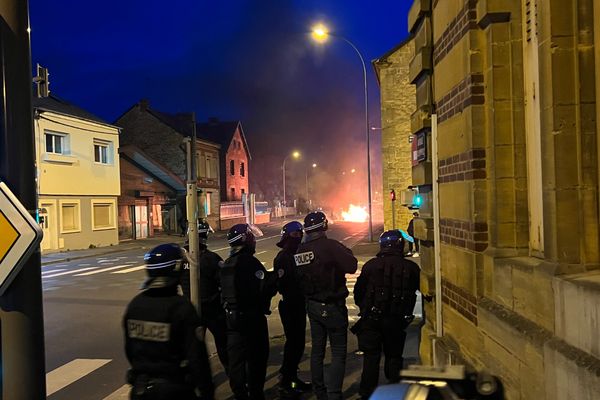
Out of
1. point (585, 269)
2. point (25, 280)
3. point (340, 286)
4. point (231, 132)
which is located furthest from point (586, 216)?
point (231, 132)

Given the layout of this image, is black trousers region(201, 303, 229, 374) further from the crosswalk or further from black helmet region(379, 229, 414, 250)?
the crosswalk

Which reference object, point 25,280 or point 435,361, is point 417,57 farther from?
point 25,280

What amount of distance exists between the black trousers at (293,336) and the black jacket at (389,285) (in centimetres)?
79

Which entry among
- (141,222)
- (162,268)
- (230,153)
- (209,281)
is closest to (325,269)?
(209,281)

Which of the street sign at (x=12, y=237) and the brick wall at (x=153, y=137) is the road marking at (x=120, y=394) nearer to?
the street sign at (x=12, y=237)

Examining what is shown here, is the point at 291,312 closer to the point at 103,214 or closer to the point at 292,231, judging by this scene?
the point at 292,231

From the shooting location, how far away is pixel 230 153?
5409 centimetres

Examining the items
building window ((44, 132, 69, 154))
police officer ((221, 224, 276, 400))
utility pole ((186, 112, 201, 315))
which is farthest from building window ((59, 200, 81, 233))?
police officer ((221, 224, 276, 400))

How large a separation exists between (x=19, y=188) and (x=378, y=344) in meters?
3.39

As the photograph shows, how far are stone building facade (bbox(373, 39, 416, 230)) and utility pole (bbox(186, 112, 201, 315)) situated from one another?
19529 mm

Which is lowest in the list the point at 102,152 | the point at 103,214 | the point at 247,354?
the point at 247,354

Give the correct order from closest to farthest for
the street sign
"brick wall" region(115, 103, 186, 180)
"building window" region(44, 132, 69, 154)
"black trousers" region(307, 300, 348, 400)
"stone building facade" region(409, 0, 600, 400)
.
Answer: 1. "stone building facade" region(409, 0, 600, 400)
2. the street sign
3. "black trousers" region(307, 300, 348, 400)
4. "building window" region(44, 132, 69, 154)
5. "brick wall" region(115, 103, 186, 180)

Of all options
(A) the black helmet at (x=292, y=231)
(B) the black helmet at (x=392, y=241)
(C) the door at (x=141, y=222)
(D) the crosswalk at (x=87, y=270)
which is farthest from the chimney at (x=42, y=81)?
(C) the door at (x=141, y=222)

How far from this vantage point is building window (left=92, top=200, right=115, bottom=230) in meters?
29.7
